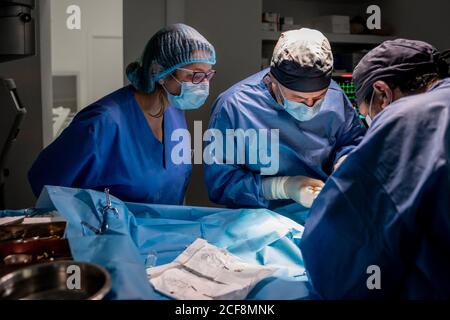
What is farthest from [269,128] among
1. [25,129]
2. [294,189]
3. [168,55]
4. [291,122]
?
[25,129]

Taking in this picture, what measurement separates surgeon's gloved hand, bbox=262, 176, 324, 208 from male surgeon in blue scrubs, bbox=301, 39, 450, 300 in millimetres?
603

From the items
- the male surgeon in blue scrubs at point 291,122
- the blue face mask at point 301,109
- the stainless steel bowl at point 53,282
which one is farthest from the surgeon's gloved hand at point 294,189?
the stainless steel bowl at point 53,282

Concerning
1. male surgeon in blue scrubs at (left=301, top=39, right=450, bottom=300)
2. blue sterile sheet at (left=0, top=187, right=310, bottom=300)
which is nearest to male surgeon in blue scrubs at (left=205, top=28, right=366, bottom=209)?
blue sterile sheet at (left=0, top=187, right=310, bottom=300)

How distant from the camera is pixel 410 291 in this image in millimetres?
977

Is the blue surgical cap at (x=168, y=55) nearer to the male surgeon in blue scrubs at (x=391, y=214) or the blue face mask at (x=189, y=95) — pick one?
the blue face mask at (x=189, y=95)

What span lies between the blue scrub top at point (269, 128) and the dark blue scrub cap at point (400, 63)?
588 millimetres

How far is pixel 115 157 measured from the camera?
72.3 inches

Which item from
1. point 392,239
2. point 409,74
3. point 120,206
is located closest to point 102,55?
point 120,206

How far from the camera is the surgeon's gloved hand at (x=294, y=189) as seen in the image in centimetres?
172

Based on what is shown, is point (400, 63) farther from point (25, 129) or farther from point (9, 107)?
point (25, 129)

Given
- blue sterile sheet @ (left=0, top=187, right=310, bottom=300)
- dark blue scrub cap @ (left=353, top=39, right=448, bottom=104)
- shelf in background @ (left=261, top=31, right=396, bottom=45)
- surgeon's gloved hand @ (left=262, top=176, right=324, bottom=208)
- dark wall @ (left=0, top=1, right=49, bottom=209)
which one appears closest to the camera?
blue sterile sheet @ (left=0, top=187, right=310, bottom=300)

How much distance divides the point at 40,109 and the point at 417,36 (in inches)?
96.7

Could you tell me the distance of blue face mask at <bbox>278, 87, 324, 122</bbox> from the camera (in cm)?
182

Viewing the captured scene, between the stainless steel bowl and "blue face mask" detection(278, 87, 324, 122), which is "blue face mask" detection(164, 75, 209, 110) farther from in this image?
Result: the stainless steel bowl
